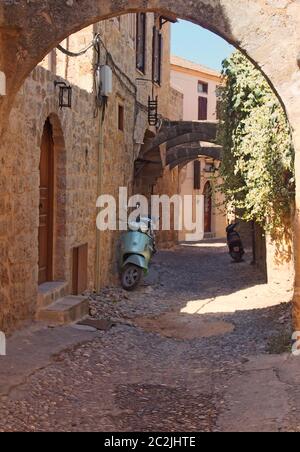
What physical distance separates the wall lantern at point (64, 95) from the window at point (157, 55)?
814 centimetres

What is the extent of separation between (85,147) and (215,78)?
24069 mm

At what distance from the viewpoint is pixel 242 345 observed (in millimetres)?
5996

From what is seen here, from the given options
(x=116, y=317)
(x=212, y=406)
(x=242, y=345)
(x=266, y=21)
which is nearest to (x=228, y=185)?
(x=116, y=317)

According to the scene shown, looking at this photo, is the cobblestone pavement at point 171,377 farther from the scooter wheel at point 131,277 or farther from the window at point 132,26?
the window at point 132,26

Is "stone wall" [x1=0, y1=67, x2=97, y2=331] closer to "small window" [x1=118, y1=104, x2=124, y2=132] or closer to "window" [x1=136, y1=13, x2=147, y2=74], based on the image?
"small window" [x1=118, y1=104, x2=124, y2=132]

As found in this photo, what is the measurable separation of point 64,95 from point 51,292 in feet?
7.70

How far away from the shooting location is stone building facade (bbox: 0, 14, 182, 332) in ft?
19.7

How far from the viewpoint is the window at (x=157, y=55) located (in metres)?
15.6

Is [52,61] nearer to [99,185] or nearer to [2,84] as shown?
[99,185]

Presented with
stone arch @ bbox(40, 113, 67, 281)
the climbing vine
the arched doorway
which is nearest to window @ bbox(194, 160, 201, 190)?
the arched doorway

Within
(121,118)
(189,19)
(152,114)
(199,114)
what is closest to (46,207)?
(189,19)

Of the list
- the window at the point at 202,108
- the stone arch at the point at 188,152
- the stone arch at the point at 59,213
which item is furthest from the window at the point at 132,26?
the window at the point at 202,108

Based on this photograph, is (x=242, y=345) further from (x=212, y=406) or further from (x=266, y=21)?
(x=266, y=21)

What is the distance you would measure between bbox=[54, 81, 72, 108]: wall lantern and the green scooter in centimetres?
401
